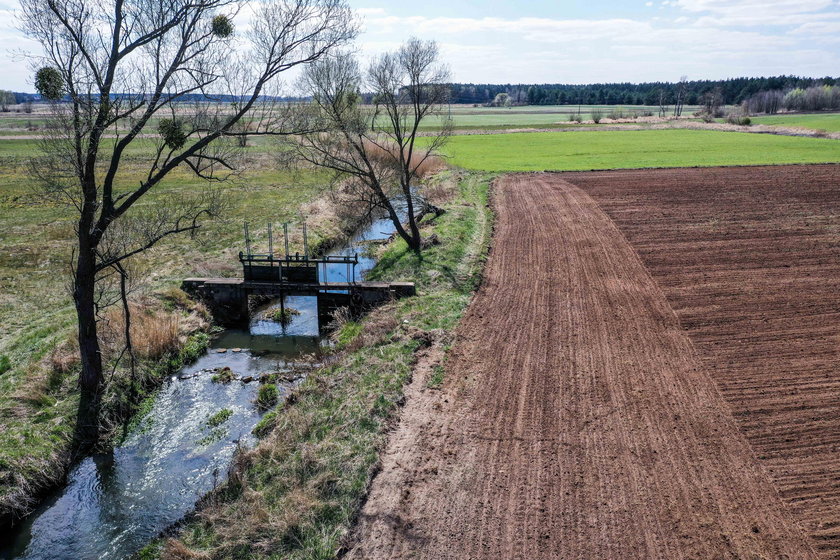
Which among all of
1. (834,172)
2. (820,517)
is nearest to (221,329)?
(820,517)

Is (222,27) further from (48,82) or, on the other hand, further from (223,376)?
(223,376)

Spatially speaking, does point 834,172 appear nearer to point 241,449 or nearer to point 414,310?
point 414,310

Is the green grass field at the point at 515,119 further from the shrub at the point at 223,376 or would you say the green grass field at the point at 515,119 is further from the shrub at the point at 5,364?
the shrub at the point at 5,364

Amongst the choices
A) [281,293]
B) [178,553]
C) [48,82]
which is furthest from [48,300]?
[178,553]

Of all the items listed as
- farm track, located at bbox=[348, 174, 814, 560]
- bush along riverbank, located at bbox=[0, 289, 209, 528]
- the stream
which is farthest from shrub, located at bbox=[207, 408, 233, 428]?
farm track, located at bbox=[348, 174, 814, 560]

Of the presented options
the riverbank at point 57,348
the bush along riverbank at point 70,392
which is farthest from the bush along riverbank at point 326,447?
the riverbank at point 57,348
